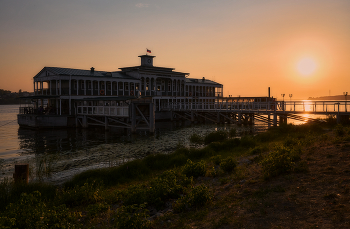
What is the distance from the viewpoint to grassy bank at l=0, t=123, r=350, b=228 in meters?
6.56

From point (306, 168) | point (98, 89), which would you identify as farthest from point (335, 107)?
point (98, 89)

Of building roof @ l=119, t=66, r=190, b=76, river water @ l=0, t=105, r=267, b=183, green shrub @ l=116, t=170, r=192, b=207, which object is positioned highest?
building roof @ l=119, t=66, r=190, b=76

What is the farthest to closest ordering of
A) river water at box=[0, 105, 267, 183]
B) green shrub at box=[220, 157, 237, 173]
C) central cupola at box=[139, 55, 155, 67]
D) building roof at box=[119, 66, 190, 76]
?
central cupola at box=[139, 55, 155, 67], building roof at box=[119, 66, 190, 76], river water at box=[0, 105, 267, 183], green shrub at box=[220, 157, 237, 173]

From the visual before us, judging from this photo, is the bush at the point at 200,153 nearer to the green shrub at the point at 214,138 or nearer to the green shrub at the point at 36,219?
the green shrub at the point at 214,138

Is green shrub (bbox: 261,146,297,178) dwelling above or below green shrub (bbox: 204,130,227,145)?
above

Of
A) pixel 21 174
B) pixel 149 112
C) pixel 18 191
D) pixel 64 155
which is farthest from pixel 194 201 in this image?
pixel 149 112

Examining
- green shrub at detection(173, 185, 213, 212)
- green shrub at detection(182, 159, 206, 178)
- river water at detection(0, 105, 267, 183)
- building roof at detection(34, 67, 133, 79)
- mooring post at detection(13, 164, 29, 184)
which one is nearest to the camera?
green shrub at detection(173, 185, 213, 212)

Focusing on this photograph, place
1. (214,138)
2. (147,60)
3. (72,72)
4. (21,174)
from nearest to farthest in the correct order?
(21,174)
(214,138)
(72,72)
(147,60)

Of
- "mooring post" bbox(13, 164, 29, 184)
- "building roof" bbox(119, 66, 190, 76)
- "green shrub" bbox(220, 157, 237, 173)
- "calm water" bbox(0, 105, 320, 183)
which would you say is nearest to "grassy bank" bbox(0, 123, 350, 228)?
"green shrub" bbox(220, 157, 237, 173)

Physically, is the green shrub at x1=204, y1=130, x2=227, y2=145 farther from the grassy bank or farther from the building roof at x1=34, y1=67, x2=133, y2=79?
the building roof at x1=34, y1=67, x2=133, y2=79

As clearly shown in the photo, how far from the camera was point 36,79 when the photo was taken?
44.2 meters

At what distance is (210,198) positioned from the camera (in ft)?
26.4

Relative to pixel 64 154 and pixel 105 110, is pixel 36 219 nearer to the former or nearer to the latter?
pixel 64 154

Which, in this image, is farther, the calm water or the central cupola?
the central cupola
